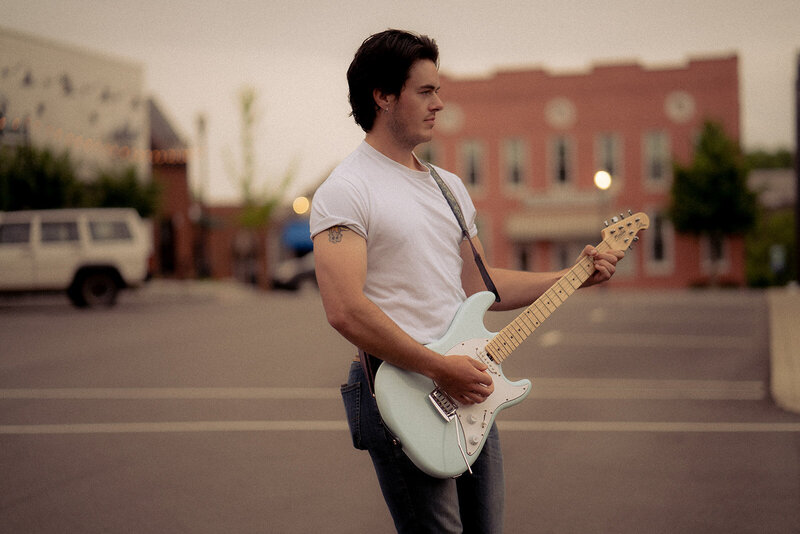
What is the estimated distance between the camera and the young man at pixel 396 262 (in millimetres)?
2469

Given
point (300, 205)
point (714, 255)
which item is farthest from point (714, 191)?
point (300, 205)

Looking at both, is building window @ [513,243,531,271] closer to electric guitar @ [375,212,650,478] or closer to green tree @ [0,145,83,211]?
green tree @ [0,145,83,211]

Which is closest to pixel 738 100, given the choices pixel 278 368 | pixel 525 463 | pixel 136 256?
pixel 136 256

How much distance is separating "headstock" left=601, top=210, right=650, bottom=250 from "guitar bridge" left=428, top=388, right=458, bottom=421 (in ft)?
2.71

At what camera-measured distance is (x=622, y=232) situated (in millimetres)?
3084

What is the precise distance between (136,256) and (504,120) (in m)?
27.0

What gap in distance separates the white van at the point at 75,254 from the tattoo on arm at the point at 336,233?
1921cm

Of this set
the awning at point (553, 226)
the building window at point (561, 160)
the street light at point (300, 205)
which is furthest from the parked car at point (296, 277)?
the building window at point (561, 160)

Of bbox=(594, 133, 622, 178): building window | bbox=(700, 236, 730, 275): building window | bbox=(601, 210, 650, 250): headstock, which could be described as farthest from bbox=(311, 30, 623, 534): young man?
bbox=(594, 133, 622, 178): building window

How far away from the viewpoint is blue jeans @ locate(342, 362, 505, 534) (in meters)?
2.62

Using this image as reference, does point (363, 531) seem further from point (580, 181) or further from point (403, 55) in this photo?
point (580, 181)

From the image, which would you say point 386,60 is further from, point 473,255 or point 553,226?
point 553,226

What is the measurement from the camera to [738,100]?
139 ft

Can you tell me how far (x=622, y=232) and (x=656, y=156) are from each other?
42124mm
